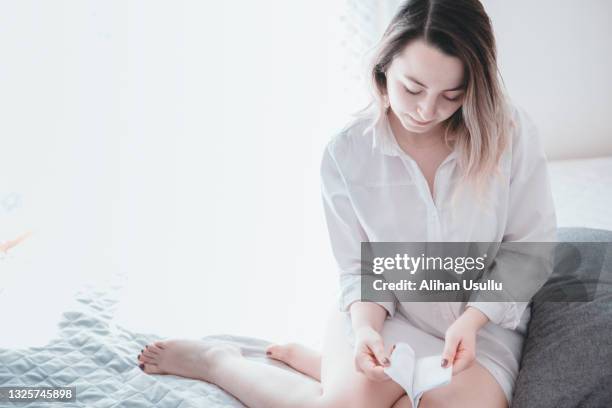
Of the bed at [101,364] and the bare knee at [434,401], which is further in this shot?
the bed at [101,364]

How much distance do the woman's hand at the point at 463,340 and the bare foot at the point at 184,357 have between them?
490mm

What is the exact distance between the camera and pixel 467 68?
107cm

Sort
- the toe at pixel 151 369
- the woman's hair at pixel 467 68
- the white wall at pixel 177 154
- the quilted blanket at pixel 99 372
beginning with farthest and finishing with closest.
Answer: the white wall at pixel 177 154
the toe at pixel 151 369
the quilted blanket at pixel 99 372
the woman's hair at pixel 467 68

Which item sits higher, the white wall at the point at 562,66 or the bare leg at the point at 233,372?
the white wall at the point at 562,66

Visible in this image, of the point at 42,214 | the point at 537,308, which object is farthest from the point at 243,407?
the point at 42,214

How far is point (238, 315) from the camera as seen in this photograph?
186cm

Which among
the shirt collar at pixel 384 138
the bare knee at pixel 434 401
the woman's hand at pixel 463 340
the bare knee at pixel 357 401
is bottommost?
the bare knee at pixel 357 401

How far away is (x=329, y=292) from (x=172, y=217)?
56 centimetres

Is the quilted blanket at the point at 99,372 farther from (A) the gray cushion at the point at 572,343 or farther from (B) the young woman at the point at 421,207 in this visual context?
(A) the gray cushion at the point at 572,343

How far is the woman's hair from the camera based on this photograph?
104 cm

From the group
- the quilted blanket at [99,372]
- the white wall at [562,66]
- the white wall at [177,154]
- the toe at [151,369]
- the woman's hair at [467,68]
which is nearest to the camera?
the woman's hair at [467,68]

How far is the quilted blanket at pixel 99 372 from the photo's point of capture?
3.83ft

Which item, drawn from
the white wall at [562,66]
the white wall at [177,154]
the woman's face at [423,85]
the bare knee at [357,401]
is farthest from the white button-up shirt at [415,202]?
the white wall at [562,66]

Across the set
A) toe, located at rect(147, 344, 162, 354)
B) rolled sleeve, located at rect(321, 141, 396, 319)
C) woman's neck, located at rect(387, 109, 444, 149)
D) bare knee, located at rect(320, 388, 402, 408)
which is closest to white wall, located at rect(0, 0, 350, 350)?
toe, located at rect(147, 344, 162, 354)
